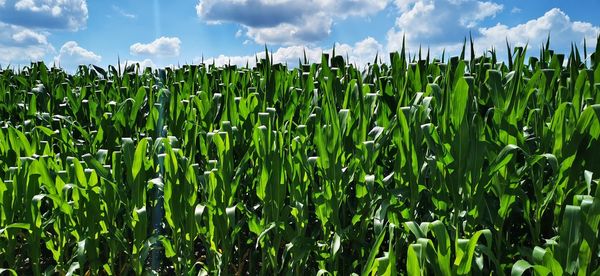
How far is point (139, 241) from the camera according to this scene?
269cm

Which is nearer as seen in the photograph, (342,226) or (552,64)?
(342,226)

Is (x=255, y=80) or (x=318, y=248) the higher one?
(x=255, y=80)

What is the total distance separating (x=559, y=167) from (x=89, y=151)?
2579 mm

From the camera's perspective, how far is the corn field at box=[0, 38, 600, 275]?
6.93 ft

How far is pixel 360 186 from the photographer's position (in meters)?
2.39

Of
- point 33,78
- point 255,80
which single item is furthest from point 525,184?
point 33,78

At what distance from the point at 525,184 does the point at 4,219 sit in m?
2.52

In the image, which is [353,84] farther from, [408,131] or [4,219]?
[4,219]

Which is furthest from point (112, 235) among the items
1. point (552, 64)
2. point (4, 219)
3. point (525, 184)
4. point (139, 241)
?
point (552, 64)

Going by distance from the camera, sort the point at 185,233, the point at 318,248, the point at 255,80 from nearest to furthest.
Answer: the point at 318,248 < the point at 185,233 < the point at 255,80

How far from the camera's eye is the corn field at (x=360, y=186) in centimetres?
211

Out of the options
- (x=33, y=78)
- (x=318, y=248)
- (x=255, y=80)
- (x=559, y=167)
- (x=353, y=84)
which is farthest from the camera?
(x=33, y=78)

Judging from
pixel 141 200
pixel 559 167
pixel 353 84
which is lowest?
pixel 141 200

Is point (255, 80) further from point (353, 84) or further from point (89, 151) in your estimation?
point (353, 84)
